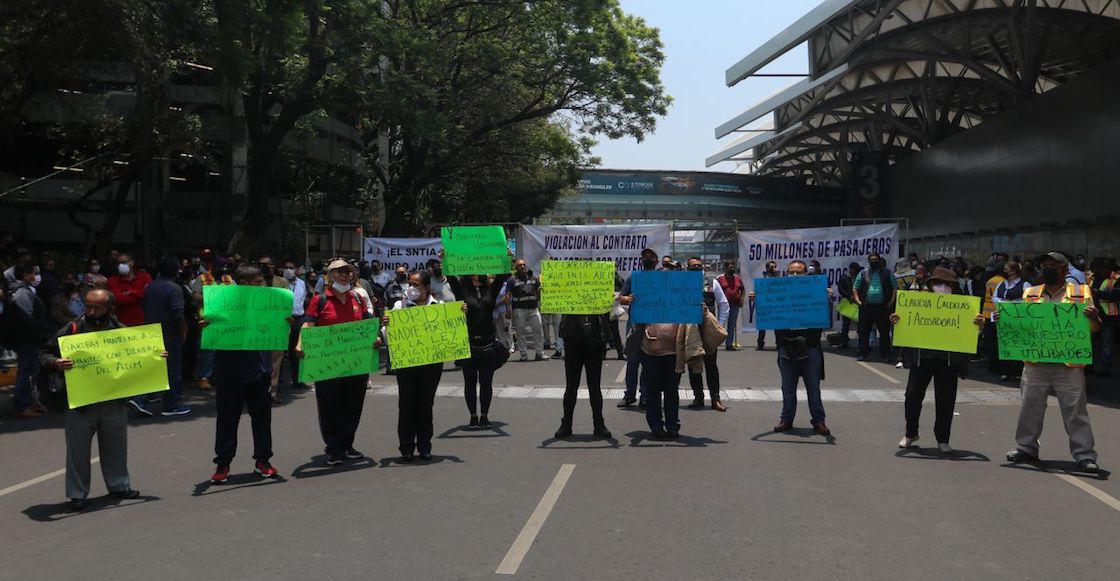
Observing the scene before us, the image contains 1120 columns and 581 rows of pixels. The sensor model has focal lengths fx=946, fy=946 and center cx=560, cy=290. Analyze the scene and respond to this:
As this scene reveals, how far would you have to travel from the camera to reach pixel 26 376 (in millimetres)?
11039

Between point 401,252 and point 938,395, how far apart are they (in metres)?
14.7

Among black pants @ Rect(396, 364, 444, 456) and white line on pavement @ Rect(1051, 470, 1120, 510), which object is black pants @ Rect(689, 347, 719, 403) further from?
white line on pavement @ Rect(1051, 470, 1120, 510)

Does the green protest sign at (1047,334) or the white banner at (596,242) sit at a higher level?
the white banner at (596,242)

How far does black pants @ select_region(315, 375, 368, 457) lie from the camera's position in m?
8.02

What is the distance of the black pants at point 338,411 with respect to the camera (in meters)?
8.02

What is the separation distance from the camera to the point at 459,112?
1145 inches

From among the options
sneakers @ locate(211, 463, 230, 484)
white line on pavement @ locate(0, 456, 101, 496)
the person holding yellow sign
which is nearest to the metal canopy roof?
sneakers @ locate(211, 463, 230, 484)

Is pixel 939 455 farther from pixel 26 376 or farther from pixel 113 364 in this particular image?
pixel 26 376

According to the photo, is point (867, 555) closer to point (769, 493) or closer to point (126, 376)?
point (769, 493)

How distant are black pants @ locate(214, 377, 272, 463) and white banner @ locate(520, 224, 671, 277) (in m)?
11.8

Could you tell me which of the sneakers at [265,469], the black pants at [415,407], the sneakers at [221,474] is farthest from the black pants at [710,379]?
the sneakers at [221,474]

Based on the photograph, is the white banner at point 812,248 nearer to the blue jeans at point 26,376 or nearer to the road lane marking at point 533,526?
the road lane marking at point 533,526

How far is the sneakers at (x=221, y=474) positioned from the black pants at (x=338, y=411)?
0.89 m

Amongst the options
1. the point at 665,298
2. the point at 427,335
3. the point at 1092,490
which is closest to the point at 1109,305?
the point at 1092,490
